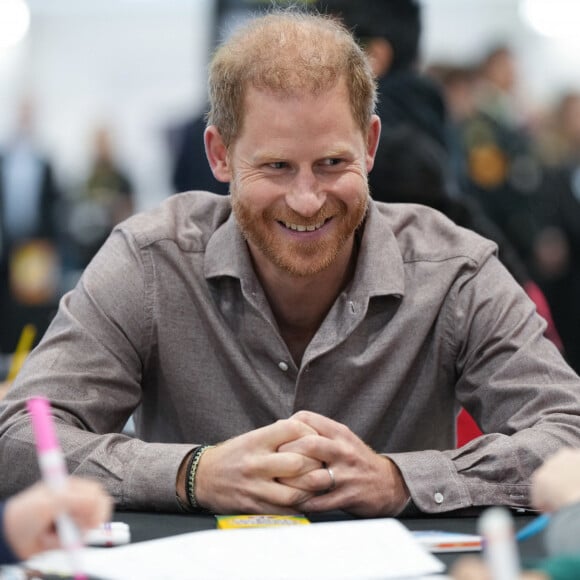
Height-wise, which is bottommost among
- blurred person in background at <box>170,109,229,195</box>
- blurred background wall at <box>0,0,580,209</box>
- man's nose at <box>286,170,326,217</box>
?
man's nose at <box>286,170,326,217</box>

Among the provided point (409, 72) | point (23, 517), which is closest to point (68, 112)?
point (409, 72)

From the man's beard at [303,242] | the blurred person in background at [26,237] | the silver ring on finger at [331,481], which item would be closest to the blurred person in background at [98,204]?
the blurred person in background at [26,237]

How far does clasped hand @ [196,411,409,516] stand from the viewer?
182cm

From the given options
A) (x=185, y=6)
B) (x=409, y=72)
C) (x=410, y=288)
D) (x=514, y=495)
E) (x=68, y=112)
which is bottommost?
(x=514, y=495)

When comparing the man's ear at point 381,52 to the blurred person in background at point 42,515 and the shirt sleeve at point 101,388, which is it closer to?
the shirt sleeve at point 101,388

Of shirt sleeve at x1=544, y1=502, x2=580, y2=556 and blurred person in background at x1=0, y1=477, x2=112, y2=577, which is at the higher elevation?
blurred person in background at x1=0, y1=477, x2=112, y2=577

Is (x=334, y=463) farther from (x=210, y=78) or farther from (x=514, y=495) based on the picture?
(x=210, y=78)

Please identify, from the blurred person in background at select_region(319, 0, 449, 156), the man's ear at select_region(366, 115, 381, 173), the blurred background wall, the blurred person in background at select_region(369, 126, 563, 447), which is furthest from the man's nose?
the blurred background wall

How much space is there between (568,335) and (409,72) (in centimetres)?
369

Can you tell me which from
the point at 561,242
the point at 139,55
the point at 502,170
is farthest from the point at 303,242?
the point at 139,55

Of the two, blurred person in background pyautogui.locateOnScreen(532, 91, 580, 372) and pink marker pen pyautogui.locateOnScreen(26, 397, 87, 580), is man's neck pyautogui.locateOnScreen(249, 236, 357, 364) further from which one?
blurred person in background pyautogui.locateOnScreen(532, 91, 580, 372)

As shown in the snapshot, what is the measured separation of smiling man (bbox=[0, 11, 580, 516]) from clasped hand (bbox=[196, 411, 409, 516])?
77 mm

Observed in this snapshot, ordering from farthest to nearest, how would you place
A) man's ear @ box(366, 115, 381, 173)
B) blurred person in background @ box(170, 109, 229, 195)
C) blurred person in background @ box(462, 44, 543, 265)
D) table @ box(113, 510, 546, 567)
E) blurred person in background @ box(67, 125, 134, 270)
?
blurred person in background @ box(67, 125, 134, 270)
blurred person in background @ box(462, 44, 543, 265)
blurred person in background @ box(170, 109, 229, 195)
man's ear @ box(366, 115, 381, 173)
table @ box(113, 510, 546, 567)

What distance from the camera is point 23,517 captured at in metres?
1.31
